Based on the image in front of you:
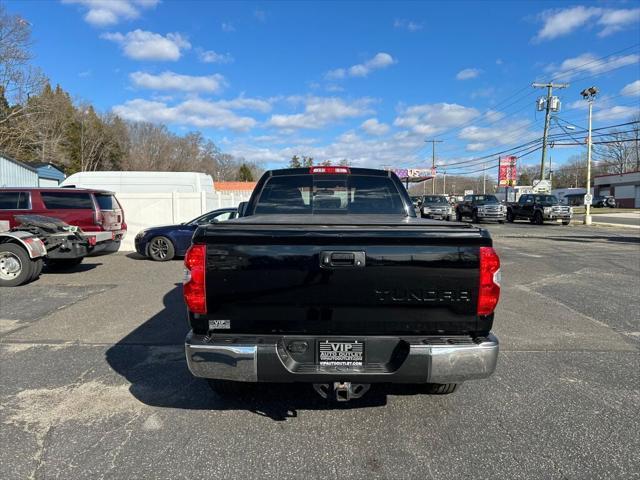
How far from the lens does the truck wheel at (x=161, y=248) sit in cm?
1164

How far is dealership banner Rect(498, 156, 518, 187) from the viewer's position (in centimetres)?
5481

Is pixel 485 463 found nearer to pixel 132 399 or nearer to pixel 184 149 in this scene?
pixel 132 399

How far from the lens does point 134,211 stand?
14.8 meters

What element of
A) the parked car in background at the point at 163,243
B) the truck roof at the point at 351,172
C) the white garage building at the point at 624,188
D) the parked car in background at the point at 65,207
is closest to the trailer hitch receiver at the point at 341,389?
the truck roof at the point at 351,172

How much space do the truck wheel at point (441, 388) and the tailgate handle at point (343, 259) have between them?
5.00ft

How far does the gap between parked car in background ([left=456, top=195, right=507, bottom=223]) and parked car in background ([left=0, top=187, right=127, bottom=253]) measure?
26.0 meters

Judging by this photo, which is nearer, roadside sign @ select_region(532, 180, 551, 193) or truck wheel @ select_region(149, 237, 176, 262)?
truck wheel @ select_region(149, 237, 176, 262)

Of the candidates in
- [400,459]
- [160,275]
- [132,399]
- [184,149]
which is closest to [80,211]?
[160,275]

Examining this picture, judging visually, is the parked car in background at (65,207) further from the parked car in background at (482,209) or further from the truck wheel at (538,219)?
the truck wheel at (538,219)

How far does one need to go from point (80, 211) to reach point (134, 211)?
15.2 ft

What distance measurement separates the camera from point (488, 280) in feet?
8.96

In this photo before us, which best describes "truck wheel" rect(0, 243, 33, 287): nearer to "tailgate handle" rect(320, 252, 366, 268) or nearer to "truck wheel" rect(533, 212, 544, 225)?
"tailgate handle" rect(320, 252, 366, 268)

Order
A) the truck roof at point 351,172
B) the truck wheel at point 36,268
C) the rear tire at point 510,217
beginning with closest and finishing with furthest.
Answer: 1. the truck roof at point 351,172
2. the truck wheel at point 36,268
3. the rear tire at point 510,217

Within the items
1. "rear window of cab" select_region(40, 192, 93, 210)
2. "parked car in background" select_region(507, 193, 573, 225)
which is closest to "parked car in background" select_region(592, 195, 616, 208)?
"parked car in background" select_region(507, 193, 573, 225)
